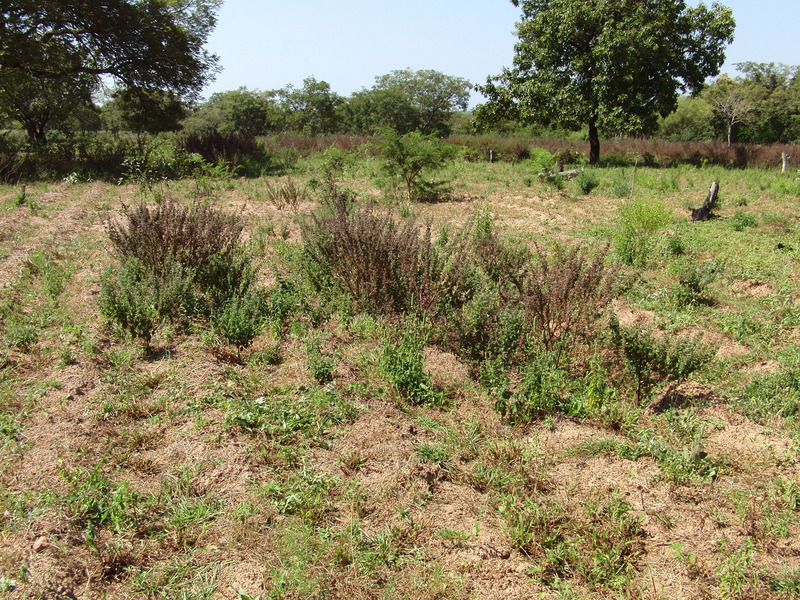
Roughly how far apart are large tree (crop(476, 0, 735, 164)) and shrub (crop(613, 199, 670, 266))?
11.6 m

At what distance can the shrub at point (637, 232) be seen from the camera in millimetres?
7488

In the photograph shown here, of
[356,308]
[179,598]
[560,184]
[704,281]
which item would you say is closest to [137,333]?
[356,308]

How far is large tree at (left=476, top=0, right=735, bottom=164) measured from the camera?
17.9 metres

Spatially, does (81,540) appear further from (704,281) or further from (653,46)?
(653,46)

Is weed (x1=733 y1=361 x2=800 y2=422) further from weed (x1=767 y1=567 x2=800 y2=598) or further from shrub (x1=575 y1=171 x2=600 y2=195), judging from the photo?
shrub (x1=575 y1=171 x2=600 y2=195)

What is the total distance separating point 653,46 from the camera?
17172 mm

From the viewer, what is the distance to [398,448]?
3.32m

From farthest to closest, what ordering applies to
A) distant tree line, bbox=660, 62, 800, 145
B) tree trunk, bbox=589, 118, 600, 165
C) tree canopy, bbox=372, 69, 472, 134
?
tree canopy, bbox=372, 69, 472, 134 → distant tree line, bbox=660, 62, 800, 145 → tree trunk, bbox=589, 118, 600, 165

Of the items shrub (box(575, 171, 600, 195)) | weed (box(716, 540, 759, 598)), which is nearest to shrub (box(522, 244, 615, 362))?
weed (box(716, 540, 759, 598))

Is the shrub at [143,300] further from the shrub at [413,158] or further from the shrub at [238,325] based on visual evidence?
the shrub at [413,158]

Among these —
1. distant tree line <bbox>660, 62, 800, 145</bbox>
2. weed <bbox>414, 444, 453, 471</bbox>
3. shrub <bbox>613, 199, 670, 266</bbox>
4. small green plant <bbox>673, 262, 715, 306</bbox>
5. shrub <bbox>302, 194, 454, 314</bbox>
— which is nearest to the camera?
weed <bbox>414, 444, 453, 471</bbox>

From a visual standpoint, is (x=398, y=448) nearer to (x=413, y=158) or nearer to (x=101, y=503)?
(x=101, y=503)

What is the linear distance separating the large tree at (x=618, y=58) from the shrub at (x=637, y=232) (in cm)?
1159

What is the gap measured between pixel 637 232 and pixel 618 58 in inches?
519
